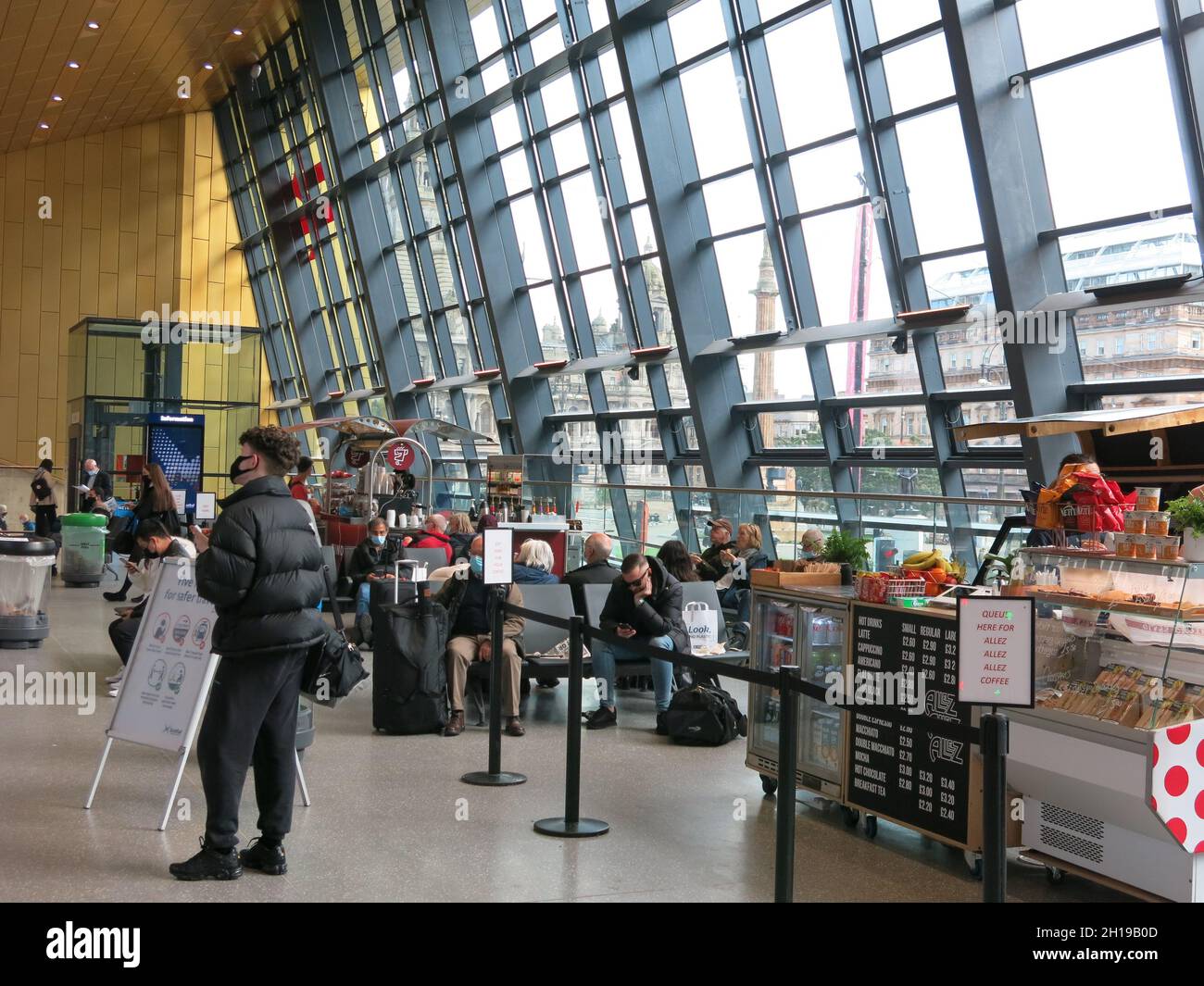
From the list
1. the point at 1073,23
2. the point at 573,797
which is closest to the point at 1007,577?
the point at 573,797

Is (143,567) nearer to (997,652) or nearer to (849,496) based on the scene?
(849,496)

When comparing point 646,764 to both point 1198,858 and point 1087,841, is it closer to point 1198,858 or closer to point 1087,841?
point 1087,841

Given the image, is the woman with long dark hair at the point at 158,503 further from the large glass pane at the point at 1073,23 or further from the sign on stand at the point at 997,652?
the sign on stand at the point at 997,652

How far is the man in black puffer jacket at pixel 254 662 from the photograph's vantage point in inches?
176

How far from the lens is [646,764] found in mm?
6516

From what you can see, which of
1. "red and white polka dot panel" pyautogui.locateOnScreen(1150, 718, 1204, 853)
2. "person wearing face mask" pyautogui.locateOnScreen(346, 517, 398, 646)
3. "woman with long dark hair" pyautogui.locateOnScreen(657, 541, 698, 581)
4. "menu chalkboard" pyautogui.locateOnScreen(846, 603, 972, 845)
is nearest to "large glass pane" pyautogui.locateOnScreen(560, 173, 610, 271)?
"person wearing face mask" pyautogui.locateOnScreen(346, 517, 398, 646)

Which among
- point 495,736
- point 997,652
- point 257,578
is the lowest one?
point 495,736

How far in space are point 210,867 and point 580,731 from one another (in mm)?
1668

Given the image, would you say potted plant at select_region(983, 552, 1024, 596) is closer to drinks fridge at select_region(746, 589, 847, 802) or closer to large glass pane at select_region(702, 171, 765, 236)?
drinks fridge at select_region(746, 589, 847, 802)

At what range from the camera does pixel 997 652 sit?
3779 millimetres

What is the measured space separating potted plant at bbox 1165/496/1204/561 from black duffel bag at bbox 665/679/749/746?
3091 mm

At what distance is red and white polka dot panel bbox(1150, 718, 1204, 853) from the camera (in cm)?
414

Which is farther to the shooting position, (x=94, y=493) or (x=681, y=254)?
(x=94, y=493)
